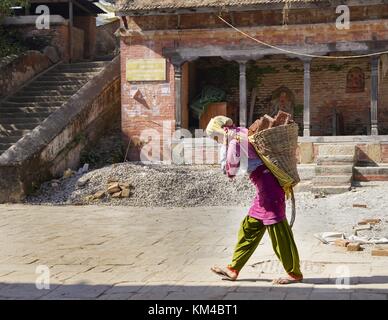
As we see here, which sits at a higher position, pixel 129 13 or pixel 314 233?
pixel 129 13

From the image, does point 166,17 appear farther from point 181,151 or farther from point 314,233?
point 314,233

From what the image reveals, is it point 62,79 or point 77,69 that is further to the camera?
point 77,69

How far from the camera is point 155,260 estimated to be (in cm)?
743

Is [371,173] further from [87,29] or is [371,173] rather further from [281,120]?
[87,29]

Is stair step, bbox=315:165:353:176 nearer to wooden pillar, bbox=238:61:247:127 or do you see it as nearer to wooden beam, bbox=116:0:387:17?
wooden pillar, bbox=238:61:247:127

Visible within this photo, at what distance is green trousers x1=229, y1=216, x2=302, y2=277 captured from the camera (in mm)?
5906

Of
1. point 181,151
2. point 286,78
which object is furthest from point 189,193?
point 286,78

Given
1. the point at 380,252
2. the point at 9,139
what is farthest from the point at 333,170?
the point at 9,139

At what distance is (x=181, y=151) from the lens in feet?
54.3

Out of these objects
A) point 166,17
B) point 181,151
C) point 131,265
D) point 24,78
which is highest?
point 166,17

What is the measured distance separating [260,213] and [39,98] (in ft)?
43.4
